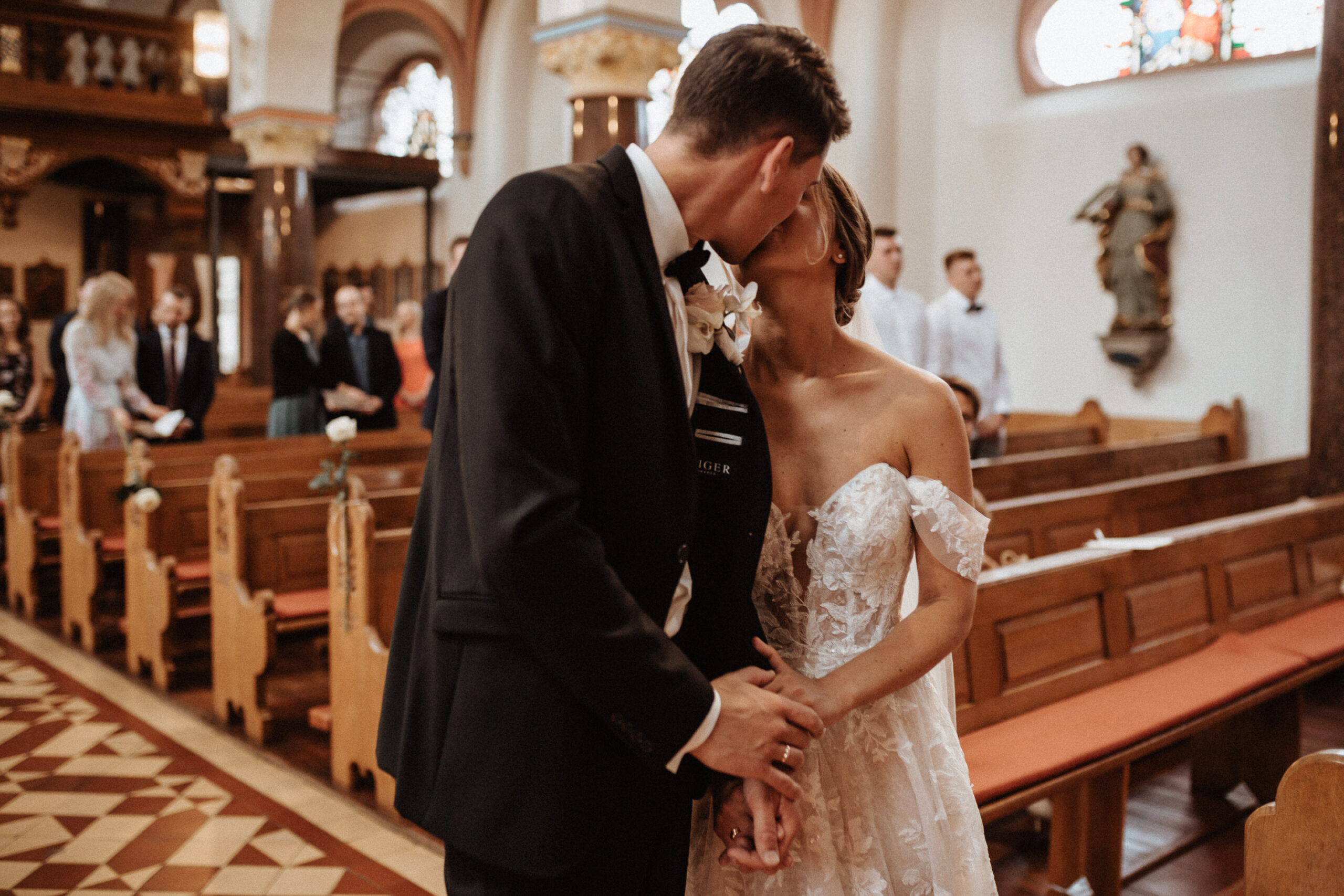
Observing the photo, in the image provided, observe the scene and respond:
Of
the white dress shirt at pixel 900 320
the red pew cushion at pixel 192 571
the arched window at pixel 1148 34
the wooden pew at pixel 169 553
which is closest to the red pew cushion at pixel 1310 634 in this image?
the white dress shirt at pixel 900 320

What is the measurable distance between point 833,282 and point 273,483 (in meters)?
3.98

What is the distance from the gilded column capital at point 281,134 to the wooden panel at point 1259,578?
28.4ft

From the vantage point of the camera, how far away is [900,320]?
19.5 ft

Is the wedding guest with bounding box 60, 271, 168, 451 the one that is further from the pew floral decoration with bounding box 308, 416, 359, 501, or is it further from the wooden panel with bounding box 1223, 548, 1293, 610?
the wooden panel with bounding box 1223, 548, 1293, 610

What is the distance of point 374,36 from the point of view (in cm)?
1617

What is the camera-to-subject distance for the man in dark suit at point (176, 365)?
7.06m

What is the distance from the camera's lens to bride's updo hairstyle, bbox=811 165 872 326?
1622mm

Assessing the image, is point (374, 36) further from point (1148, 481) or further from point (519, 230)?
point (519, 230)

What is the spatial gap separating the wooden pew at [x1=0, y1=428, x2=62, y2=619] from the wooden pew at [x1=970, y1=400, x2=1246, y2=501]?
496cm

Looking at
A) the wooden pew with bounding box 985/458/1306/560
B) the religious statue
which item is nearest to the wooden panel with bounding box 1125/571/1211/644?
the wooden pew with bounding box 985/458/1306/560

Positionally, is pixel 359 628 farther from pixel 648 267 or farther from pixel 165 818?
pixel 648 267

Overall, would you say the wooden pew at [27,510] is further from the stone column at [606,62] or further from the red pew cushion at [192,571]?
the stone column at [606,62]

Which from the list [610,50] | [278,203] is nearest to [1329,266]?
[610,50]

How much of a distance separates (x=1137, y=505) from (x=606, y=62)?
3.58m
